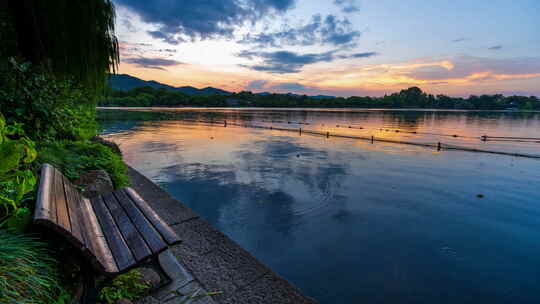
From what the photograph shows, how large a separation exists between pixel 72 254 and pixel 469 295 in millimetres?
5361

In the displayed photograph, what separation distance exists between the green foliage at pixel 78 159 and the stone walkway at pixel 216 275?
8.01ft

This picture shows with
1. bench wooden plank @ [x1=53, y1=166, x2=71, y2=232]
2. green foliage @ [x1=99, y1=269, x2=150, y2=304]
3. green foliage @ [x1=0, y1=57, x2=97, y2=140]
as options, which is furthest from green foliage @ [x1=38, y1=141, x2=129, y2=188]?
green foliage @ [x1=99, y1=269, x2=150, y2=304]

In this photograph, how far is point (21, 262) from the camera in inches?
75.1

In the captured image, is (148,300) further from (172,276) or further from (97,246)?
(97,246)

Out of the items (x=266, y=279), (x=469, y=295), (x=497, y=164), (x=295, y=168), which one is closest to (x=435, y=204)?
(x=469, y=295)

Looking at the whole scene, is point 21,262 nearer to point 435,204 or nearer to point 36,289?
point 36,289

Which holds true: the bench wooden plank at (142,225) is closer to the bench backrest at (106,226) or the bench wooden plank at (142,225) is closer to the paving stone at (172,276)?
the bench backrest at (106,226)

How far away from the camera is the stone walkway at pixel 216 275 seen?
2828 mm

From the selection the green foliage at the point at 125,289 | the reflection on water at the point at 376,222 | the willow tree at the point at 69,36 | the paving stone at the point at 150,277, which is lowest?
the reflection on water at the point at 376,222

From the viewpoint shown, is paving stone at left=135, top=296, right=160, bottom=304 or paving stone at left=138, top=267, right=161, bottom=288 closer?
paving stone at left=135, top=296, right=160, bottom=304

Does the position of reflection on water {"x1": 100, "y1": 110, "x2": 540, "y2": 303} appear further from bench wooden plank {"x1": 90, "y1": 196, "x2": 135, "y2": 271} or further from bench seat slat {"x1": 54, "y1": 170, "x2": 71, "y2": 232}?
bench seat slat {"x1": 54, "y1": 170, "x2": 71, "y2": 232}

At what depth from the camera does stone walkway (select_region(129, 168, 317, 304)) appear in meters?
2.83

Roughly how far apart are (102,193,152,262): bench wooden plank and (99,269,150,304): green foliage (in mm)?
522

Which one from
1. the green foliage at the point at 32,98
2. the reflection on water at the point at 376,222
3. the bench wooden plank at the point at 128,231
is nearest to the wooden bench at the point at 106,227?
the bench wooden plank at the point at 128,231
